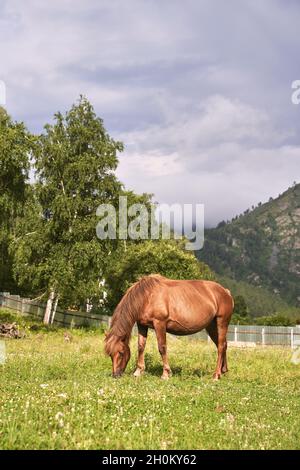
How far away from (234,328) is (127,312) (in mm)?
31790

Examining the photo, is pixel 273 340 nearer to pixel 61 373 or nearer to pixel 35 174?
pixel 35 174

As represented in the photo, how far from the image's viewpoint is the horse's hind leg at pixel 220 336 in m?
15.3

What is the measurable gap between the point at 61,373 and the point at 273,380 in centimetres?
667

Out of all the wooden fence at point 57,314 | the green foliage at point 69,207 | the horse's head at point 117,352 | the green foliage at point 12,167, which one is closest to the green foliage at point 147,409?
the horse's head at point 117,352

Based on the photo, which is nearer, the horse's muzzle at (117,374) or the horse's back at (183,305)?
the horse's muzzle at (117,374)

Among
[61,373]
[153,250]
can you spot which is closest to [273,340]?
[153,250]

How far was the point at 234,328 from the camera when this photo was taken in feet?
144

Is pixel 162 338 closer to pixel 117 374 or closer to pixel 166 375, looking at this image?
pixel 166 375

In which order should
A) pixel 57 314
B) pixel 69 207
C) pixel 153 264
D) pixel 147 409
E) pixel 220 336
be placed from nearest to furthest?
pixel 147 409
pixel 220 336
pixel 69 207
pixel 57 314
pixel 153 264

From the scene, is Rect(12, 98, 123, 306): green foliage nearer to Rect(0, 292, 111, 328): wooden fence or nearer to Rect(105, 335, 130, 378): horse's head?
Rect(0, 292, 111, 328): wooden fence

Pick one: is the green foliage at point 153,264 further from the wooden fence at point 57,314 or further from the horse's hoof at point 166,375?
the horse's hoof at point 166,375

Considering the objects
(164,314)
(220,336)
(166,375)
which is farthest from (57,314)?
(166,375)

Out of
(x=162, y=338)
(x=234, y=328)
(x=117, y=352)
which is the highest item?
(x=162, y=338)

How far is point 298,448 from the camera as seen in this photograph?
6.55 meters
